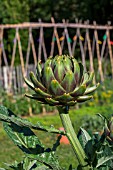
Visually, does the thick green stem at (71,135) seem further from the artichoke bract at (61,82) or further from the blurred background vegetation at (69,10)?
the blurred background vegetation at (69,10)

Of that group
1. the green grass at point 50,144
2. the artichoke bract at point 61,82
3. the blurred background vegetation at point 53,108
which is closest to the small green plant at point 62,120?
the artichoke bract at point 61,82

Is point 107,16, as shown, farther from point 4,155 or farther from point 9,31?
point 4,155

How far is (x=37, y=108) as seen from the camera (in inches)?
519

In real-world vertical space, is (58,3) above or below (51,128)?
below

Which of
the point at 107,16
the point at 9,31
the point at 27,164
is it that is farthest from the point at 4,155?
the point at 107,16

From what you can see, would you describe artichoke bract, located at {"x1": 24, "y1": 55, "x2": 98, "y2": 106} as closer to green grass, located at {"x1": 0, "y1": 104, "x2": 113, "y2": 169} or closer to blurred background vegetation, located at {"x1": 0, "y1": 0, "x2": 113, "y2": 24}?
green grass, located at {"x1": 0, "y1": 104, "x2": 113, "y2": 169}

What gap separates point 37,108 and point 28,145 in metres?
11.2

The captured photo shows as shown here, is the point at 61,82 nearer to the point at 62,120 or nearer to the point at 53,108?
the point at 62,120

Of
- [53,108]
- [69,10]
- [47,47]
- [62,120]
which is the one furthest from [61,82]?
[69,10]

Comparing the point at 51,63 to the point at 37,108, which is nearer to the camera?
the point at 51,63

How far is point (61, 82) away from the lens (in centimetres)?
166

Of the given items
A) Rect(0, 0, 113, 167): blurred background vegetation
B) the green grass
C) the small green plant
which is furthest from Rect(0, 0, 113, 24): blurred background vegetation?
the small green plant

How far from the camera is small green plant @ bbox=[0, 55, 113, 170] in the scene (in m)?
1.68

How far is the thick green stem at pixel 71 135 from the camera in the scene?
1796 mm
